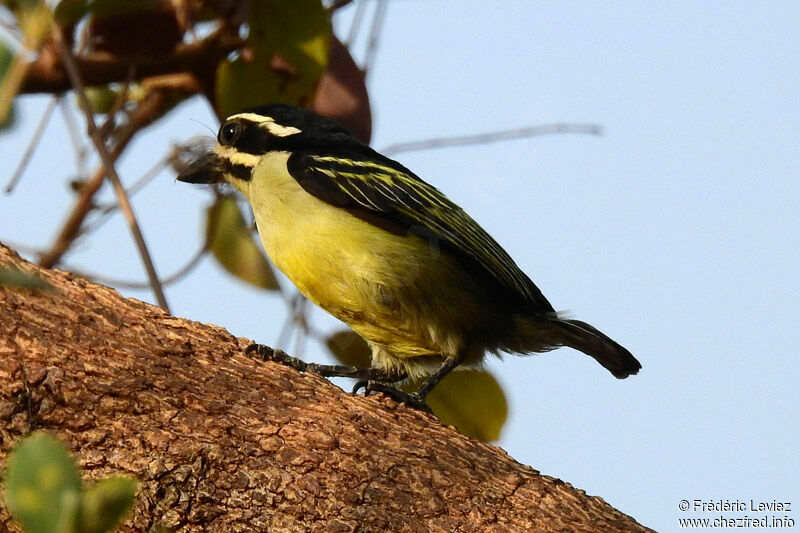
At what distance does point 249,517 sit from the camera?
289cm

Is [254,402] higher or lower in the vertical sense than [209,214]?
lower

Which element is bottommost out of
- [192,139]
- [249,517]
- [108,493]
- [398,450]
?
[108,493]

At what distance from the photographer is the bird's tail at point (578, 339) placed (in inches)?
178

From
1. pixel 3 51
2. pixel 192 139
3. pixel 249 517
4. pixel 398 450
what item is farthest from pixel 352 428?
pixel 192 139

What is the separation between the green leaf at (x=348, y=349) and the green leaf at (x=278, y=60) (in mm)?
1067

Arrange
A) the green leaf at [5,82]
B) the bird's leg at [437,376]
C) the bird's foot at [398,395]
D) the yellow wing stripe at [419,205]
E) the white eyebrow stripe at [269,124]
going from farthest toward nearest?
the white eyebrow stripe at [269,124] < the yellow wing stripe at [419,205] < the bird's leg at [437,376] < the bird's foot at [398,395] < the green leaf at [5,82]

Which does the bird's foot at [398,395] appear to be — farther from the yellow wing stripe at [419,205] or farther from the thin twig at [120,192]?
the thin twig at [120,192]

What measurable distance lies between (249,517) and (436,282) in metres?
1.59

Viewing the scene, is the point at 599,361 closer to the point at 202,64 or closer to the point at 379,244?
the point at 379,244

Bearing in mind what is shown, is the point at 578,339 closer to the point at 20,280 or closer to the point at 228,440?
the point at 228,440

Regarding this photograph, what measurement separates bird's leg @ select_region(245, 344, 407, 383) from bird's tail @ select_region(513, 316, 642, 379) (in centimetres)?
59

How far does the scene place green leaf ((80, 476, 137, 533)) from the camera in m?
1.31

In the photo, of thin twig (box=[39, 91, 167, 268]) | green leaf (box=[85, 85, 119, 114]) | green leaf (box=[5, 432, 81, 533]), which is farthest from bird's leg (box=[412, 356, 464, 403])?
green leaf (box=[5, 432, 81, 533])

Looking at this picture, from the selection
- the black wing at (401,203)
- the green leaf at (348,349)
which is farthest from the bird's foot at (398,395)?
the black wing at (401,203)
